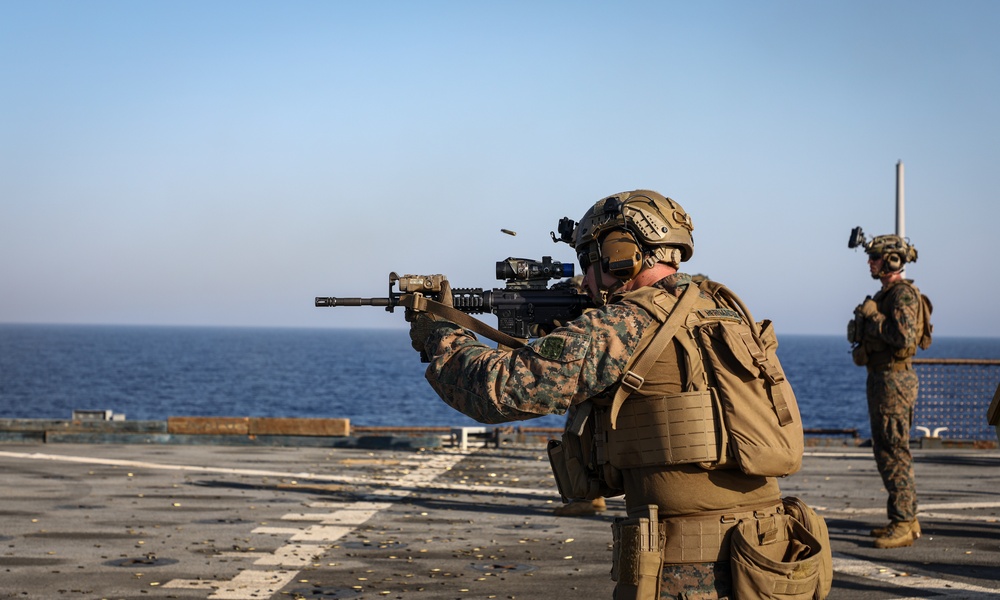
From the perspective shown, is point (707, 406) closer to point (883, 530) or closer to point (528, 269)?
point (528, 269)

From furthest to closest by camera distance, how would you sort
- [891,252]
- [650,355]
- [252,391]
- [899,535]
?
[252,391], [891,252], [899,535], [650,355]

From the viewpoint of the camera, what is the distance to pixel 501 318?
7.08 metres

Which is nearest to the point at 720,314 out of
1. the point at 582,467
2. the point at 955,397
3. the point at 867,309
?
the point at 582,467

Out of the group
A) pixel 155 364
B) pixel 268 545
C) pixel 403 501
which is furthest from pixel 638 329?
pixel 155 364

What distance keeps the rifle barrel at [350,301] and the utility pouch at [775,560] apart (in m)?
2.41

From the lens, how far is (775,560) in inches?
194

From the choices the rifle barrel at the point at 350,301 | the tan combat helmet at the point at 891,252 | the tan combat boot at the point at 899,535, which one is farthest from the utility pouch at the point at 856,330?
the rifle barrel at the point at 350,301

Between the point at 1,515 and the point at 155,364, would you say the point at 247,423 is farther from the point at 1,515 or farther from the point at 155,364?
the point at 155,364

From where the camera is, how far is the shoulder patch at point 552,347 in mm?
4727

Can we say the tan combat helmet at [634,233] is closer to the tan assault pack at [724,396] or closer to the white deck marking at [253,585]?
the tan assault pack at [724,396]

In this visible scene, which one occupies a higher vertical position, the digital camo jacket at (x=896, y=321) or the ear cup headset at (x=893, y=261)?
the ear cup headset at (x=893, y=261)

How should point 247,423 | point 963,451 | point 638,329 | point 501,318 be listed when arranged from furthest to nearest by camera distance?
point 247,423 → point 963,451 → point 501,318 → point 638,329

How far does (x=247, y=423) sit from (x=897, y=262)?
13296 mm

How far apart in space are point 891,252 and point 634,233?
291 inches
